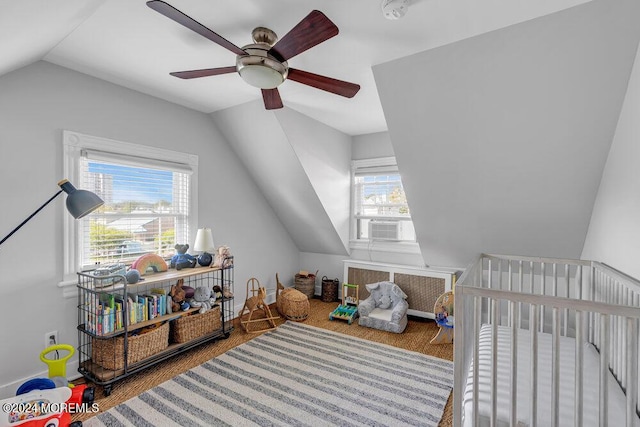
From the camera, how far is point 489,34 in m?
1.71

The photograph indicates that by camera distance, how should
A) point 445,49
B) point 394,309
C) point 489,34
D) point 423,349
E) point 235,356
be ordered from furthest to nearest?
point 394,309
point 423,349
point 235,356
point 445,49
point 489,34

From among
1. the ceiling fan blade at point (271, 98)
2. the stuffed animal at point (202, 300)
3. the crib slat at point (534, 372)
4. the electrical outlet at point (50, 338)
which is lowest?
the electrical outlet at point (50, 338)

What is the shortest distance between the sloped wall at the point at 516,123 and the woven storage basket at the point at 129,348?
265cm

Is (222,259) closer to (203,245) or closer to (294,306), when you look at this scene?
(203,245)

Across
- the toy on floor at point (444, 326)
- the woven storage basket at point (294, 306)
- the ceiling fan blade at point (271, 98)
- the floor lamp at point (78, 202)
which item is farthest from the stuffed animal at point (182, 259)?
the toy on floor at point (444, 326)

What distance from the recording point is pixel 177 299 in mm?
2732

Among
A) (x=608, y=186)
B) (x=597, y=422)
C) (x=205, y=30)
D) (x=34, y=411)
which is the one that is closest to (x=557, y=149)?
(x=608, y=186)

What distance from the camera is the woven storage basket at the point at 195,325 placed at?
2676mm

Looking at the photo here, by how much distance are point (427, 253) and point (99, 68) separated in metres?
3.68

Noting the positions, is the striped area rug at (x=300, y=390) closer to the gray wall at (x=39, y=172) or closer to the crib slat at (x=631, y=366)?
the gray wall at (x=39, y=172)

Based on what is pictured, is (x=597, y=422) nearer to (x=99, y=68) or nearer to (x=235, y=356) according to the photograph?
(x=235, y=356)

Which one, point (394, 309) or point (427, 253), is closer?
point (394, 309)

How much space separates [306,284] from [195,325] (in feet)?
6.12

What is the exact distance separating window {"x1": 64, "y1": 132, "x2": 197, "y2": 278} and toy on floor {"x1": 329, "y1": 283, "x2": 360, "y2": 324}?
1939mm
